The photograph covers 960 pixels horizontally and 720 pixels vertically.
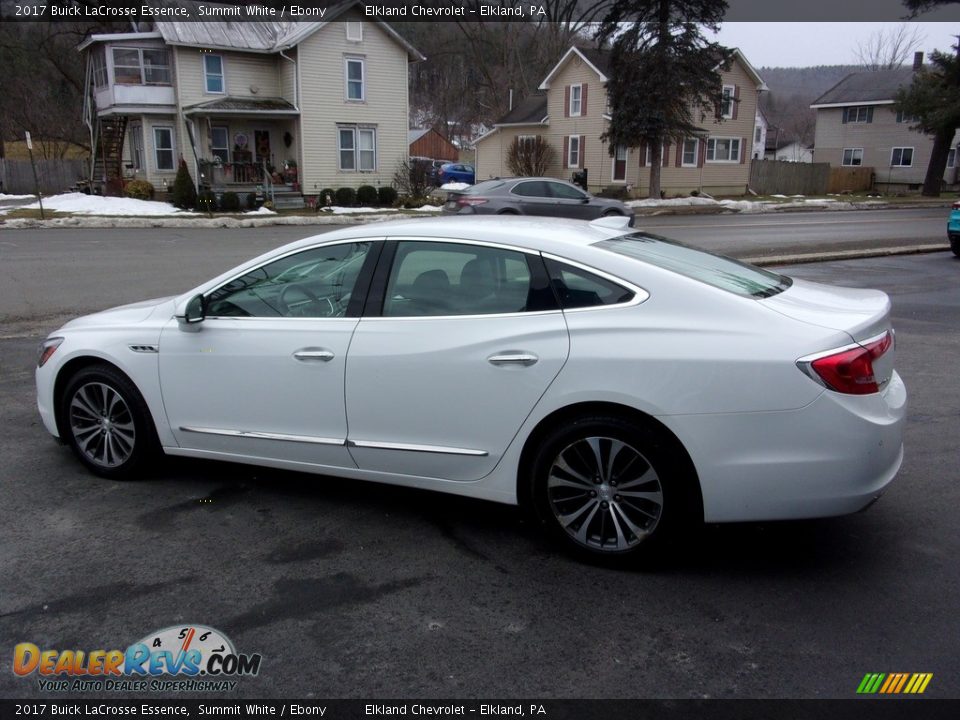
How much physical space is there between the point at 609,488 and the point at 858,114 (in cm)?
6384

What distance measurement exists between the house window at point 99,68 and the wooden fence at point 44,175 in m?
6.16

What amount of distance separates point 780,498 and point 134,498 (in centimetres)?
347

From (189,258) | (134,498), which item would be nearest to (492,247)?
(134,498)

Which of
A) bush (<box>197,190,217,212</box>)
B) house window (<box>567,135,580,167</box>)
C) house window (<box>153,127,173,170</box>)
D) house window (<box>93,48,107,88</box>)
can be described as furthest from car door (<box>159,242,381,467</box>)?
house window (<box>567,135,580,167</box>)

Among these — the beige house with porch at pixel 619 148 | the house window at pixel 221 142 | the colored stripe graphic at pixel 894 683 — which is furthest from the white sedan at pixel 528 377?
the beige house with porch at pixel 619 148

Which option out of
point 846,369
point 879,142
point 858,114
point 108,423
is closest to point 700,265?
point 846,369

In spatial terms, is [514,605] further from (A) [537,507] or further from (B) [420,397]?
(B) [420,397]

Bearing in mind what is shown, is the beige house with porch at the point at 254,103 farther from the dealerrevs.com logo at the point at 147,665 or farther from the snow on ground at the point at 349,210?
the dealerrevs.com logo at the point at 147,665

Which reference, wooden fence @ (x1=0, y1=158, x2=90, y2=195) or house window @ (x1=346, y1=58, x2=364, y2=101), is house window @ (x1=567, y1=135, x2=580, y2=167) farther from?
wooden fence @ (x1=0, y1=158, x2=90, y2=195)

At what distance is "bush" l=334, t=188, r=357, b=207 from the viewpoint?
33.8 m

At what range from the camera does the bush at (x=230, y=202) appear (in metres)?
30.4
